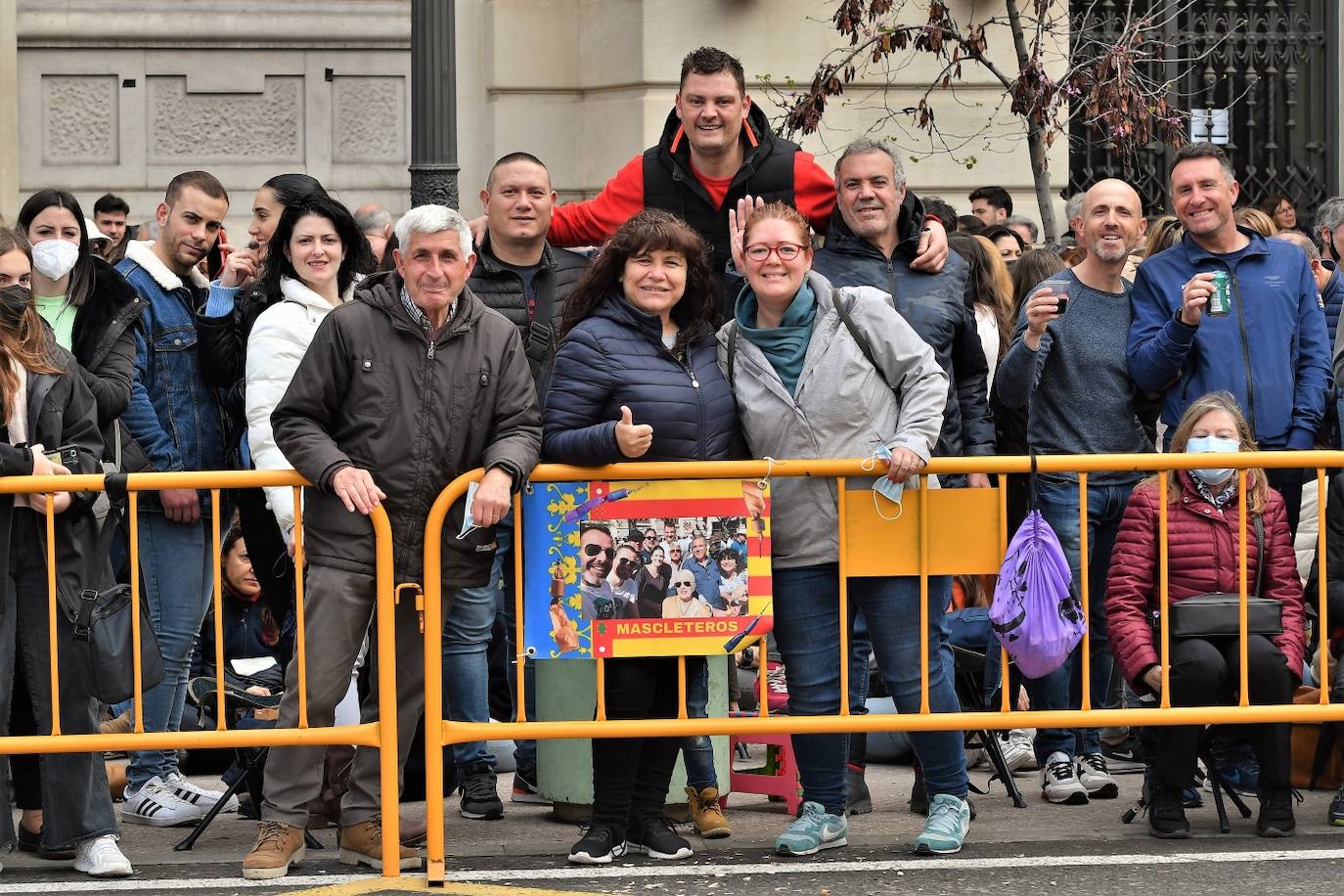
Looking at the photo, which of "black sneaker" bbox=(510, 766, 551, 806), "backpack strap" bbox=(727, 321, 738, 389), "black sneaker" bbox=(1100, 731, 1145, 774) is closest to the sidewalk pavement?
"black sneaker" bbox=(510, 766, 551, 806)

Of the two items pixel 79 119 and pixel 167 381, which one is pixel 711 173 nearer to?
pixel 167 381

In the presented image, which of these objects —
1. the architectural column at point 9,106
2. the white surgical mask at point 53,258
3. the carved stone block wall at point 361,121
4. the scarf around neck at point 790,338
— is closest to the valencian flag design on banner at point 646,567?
the scarf around neck at point 790,338

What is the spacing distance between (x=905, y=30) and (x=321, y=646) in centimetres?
672

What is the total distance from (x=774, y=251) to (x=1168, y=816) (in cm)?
227

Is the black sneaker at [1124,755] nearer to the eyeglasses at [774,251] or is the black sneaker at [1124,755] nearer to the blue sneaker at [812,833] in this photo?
the blue sneaker at [812,833]

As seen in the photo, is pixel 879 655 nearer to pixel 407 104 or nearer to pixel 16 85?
pixel 407 104

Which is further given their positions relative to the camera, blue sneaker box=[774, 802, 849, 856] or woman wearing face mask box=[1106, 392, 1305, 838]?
woman wearing face mask box=[1106, 392, 1305, 838]

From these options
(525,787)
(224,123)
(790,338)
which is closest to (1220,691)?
(790,338)

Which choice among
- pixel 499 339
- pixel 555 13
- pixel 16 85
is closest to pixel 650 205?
pixel 499 339

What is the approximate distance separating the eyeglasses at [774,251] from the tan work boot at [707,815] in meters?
1.84

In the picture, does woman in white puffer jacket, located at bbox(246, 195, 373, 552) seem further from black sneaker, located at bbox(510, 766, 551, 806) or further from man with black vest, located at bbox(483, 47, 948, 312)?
black sneaker, located at bbox(510, 766, 551, 806)

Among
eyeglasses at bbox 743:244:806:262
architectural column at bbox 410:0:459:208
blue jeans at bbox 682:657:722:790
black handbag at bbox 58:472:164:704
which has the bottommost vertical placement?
blue jeans at bbox 682:657:722:790

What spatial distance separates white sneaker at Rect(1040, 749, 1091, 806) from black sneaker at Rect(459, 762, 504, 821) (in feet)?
6.46

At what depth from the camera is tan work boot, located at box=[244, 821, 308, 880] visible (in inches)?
252
